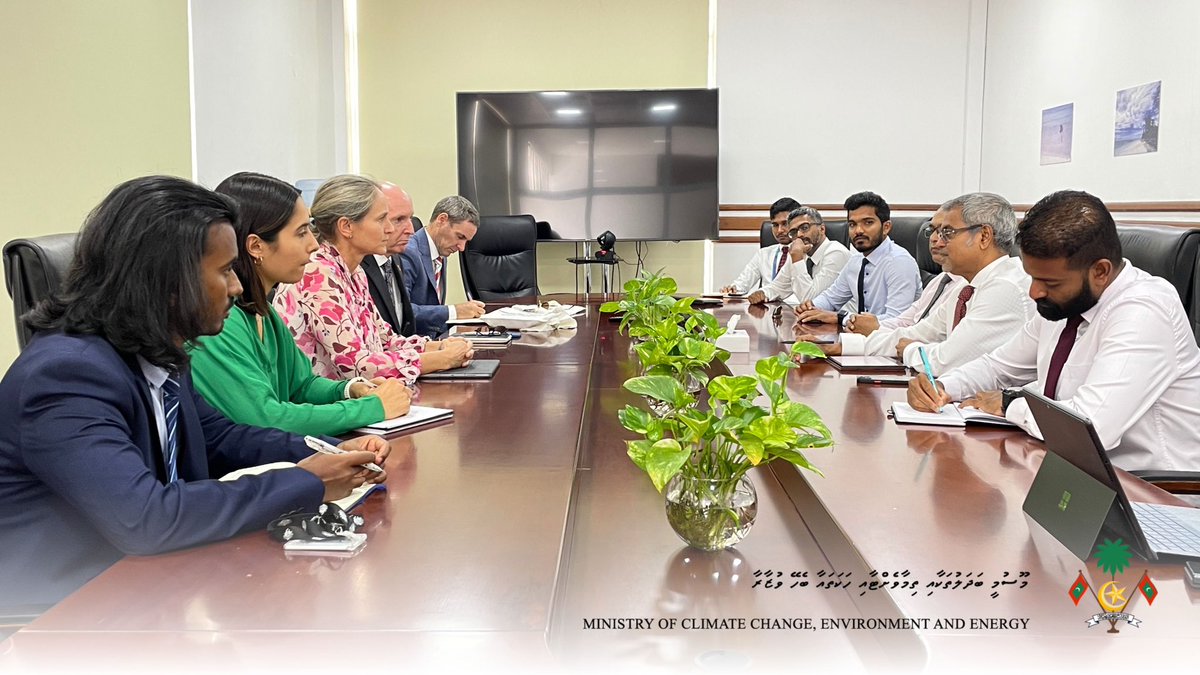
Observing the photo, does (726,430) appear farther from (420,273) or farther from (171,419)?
(420,273)

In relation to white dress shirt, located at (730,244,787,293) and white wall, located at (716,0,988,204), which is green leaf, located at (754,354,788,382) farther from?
white wall, located at (716,0,988,204)

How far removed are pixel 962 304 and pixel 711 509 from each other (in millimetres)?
2348

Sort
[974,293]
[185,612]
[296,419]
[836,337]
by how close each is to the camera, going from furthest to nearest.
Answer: [836,337] → [974,293] → [296,419] → [185,612]

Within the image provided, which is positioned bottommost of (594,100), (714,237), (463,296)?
(463,296)

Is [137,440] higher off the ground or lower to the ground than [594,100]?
lower

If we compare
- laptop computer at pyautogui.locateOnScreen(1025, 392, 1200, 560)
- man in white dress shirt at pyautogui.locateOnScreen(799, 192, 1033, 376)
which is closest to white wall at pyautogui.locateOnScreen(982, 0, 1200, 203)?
man in white dress shirt at pyautogui.locateOnScreen(799, 192, 1033, 376)

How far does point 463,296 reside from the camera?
8242 millimetres

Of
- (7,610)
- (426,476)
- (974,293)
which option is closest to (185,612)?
(7,610)

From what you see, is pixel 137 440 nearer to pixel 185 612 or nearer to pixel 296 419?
pixel 185 612

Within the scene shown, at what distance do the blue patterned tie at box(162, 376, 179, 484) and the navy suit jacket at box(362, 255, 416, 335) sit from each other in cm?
204

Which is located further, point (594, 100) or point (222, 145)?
point (594, 100)

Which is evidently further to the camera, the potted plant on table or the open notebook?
the open notebook

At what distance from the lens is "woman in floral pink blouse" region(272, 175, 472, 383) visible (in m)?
2.65

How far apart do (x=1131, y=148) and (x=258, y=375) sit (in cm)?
495
